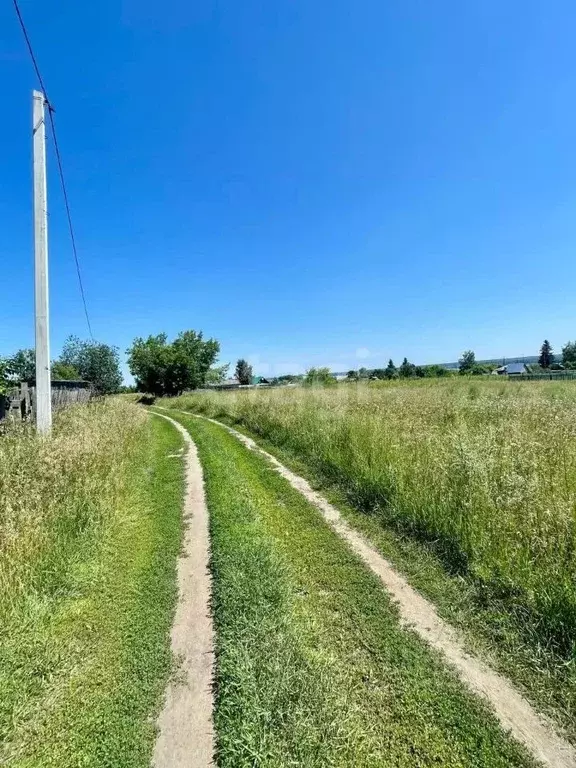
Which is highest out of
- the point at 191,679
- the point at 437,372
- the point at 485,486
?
the point at 437,372

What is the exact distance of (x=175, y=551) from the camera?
14.7ft

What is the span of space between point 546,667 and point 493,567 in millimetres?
1019

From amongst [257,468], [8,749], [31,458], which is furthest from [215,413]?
[8,749]

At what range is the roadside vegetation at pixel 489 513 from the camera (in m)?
2.71

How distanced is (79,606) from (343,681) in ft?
8.12

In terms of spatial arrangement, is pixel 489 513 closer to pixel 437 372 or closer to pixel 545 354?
pixel 437 372

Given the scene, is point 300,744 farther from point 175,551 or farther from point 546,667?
point 175,551

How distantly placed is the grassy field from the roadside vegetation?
2537mm

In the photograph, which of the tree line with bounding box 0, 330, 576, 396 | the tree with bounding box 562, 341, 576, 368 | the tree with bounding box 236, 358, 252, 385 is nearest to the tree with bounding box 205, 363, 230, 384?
the tree line with bounding box 0, 330, 576, 396

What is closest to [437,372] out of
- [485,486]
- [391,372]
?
[391,372]

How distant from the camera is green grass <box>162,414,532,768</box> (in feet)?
6.48

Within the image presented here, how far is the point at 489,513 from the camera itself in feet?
13.1

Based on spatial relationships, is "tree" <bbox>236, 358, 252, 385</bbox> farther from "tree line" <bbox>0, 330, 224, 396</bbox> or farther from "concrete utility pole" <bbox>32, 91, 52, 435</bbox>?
"concrete utility pole" <bbox>32, 91, 52, 435</bbox>

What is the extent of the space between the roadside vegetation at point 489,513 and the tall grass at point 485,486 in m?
0.01
